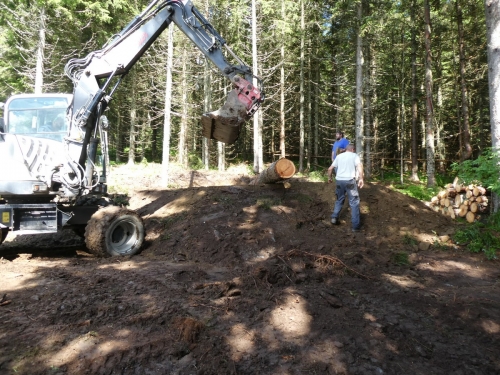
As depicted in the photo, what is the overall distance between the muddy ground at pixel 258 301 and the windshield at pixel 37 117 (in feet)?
8.65

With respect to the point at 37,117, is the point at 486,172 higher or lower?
lower

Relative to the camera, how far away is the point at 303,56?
765 inches

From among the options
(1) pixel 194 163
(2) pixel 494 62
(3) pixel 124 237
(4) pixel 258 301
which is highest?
(2) pixel 494 62

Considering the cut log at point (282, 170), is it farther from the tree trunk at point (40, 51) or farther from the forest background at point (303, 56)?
the tree trunk at point (40, 51)

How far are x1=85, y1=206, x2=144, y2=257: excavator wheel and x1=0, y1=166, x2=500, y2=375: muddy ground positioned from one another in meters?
0.32

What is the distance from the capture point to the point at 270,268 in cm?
513

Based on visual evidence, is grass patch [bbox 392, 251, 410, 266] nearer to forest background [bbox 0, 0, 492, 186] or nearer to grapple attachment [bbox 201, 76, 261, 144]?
grapple attachment [bbox 201, 76, 261, 144]

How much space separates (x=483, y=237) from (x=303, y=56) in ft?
51.0

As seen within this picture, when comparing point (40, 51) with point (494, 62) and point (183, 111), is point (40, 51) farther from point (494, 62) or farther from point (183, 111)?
point (494, 62)

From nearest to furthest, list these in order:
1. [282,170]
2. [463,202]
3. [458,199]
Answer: [463,202] → [282,170] → [458,199]

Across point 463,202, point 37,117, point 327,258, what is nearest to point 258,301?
point 327,258

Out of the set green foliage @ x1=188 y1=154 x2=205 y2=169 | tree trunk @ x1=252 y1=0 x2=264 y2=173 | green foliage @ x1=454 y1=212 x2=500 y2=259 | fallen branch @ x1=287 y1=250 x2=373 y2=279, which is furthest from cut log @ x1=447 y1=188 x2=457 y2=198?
green foliage @ x1=188 y1=154 x2=205 y2=169

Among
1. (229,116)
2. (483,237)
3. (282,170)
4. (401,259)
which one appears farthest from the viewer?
(282,170)

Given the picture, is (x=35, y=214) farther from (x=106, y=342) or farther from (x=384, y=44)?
(x=384, y=44)
